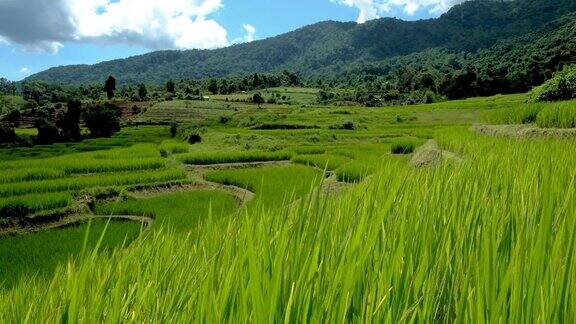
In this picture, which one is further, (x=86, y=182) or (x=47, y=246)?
(x=86, y=182)

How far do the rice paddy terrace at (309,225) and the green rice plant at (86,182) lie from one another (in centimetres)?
5

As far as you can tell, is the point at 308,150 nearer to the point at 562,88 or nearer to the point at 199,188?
the point at 199,188

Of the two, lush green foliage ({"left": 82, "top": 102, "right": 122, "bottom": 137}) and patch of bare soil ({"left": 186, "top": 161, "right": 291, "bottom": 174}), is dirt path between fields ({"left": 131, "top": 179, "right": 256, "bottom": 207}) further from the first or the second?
lush green foliage ({"left": 82, "top": 102, "right": 122, "bottom": 137})

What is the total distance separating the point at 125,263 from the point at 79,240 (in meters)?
9.05

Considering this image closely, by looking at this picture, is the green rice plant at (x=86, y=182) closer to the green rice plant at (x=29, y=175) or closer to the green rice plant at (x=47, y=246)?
the green rice plant at (x=29, y=175)

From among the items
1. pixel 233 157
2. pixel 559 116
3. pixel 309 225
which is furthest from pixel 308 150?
pixel 309 225

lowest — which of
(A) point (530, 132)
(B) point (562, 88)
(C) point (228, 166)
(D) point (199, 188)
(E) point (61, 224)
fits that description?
(D) point (199, 188)

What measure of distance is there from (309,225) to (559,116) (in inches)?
271

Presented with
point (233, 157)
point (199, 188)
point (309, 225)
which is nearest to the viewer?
point (309, 225)

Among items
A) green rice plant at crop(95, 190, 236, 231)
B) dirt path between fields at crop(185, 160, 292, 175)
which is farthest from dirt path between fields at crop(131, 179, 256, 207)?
dirt path between fields at crop(185, 160, 292, 175)

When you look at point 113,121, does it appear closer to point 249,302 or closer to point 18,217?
point 18,217

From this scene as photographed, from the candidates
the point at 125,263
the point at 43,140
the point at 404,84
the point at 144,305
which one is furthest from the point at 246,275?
the point at 404,84

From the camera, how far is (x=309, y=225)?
1168 mm

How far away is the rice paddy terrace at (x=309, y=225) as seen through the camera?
901mm
